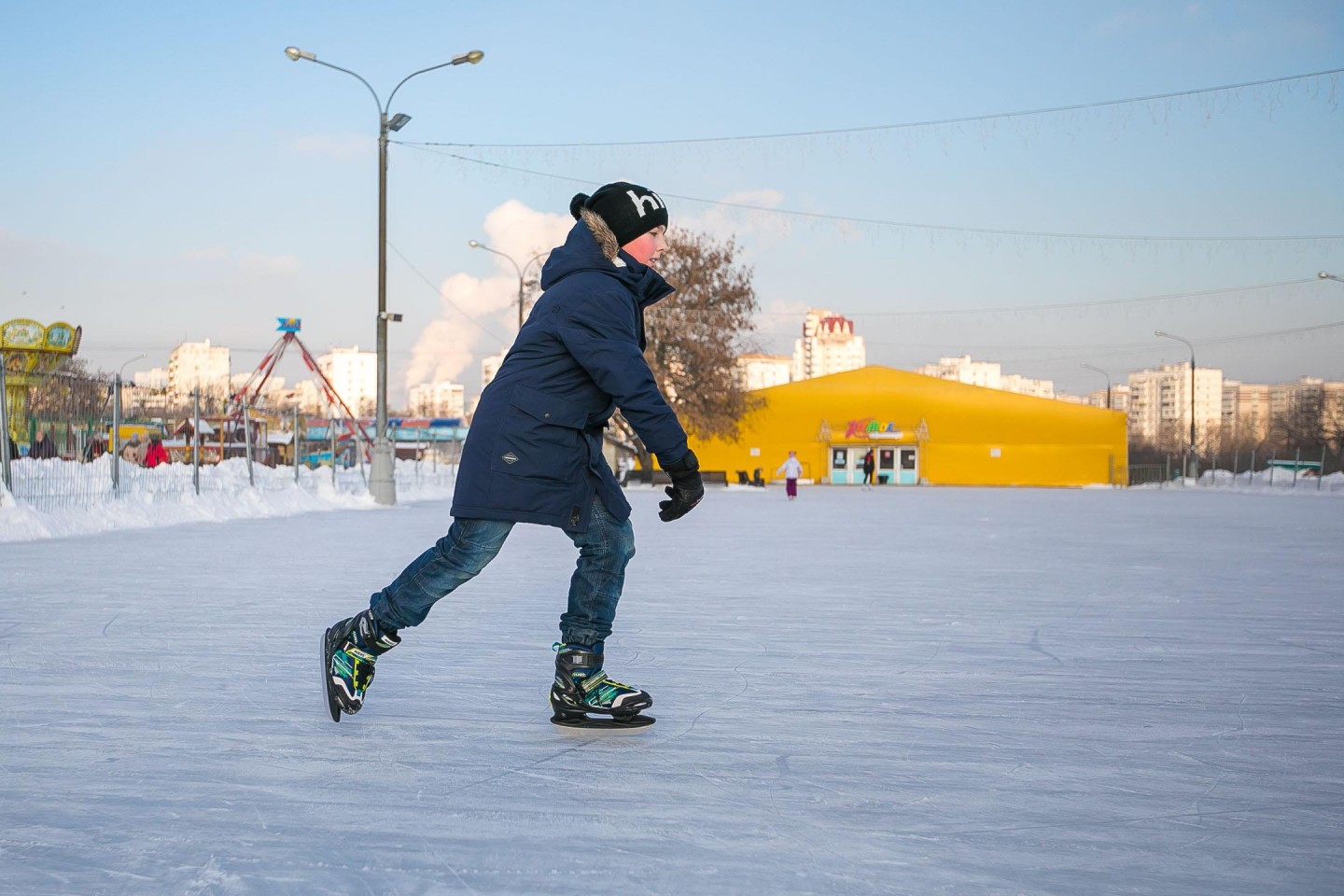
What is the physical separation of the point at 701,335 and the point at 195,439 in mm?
29327

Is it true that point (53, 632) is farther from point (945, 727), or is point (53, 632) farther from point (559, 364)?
point (945, 727)

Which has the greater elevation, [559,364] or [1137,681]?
[559,364]

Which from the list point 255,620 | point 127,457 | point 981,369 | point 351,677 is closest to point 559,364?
point 351,677

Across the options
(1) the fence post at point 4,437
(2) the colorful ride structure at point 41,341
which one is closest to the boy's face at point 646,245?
(1) the fence post at point 4,437

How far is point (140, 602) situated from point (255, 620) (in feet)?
3.68

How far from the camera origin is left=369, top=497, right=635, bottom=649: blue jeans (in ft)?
11.6

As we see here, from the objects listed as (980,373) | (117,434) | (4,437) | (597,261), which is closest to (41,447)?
(117,434)

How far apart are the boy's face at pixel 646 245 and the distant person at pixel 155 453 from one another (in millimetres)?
13472

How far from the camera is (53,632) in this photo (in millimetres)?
5484

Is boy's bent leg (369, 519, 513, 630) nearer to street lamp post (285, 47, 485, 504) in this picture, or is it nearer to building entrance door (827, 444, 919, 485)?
street lamp post (285, 47, 485, 504)

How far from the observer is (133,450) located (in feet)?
49.5

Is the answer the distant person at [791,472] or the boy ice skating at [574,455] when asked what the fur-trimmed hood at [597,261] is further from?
the distant person at [791,472]

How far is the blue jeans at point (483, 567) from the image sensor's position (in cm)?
354

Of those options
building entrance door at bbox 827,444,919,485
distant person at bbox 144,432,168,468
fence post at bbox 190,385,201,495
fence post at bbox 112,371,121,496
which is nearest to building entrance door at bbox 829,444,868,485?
building entrance door at bbox 827,444,919,485
